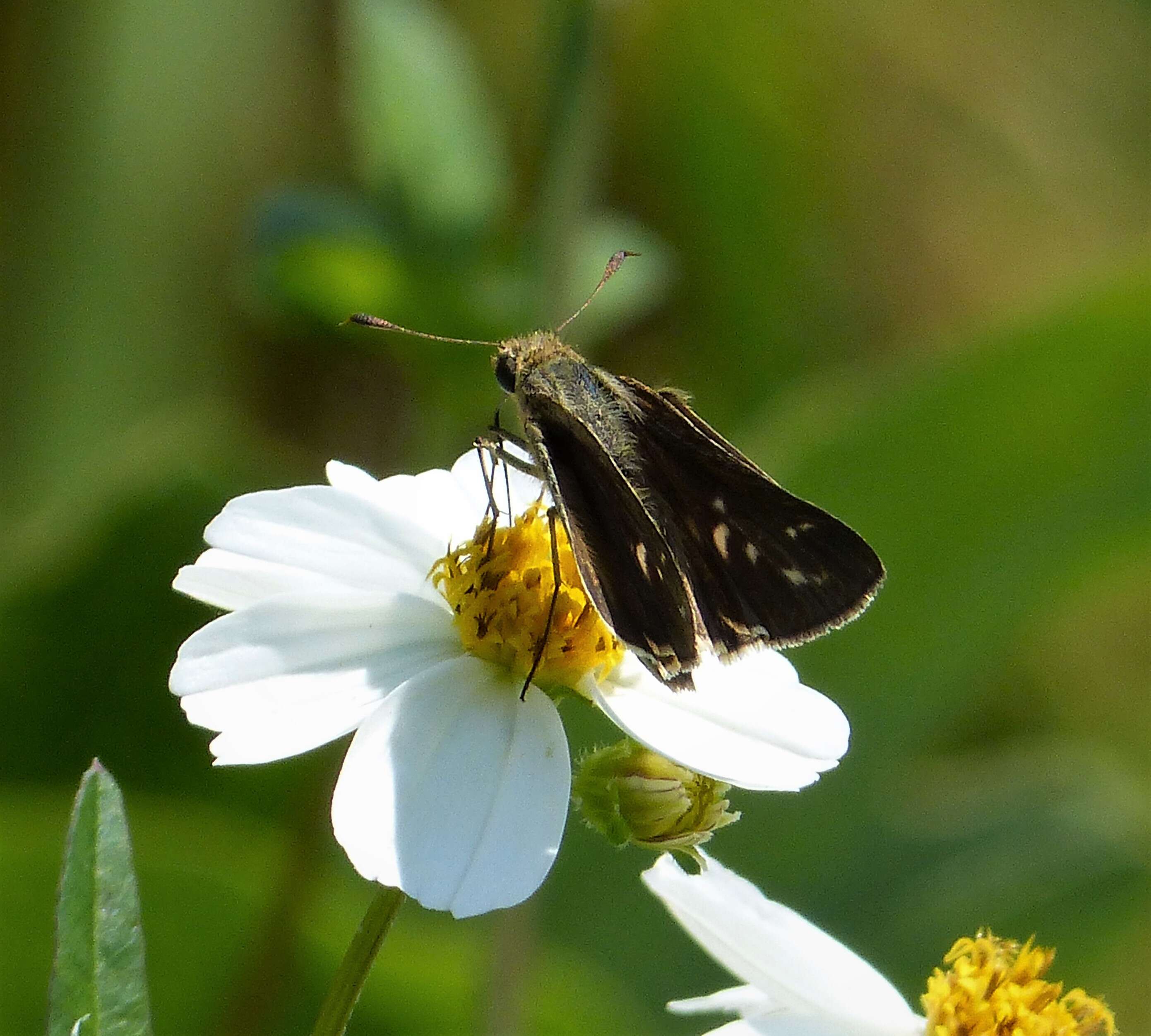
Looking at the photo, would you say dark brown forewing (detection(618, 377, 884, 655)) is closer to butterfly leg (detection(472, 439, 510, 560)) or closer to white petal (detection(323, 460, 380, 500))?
butterfly leg (detection(472, 439, 510, 560))

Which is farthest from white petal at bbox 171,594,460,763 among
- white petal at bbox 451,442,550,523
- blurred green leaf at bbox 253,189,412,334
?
blurred green leaf at bbox 253,189,412,334

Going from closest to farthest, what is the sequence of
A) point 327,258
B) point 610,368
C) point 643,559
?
point 643,559 → point 327,258 → point 610,368

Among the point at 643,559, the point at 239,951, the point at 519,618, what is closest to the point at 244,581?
the point at 519,618

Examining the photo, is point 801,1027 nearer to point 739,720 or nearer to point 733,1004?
point 733,1004

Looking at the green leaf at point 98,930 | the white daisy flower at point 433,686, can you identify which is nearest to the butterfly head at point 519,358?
the white daisy flower at point 433,686

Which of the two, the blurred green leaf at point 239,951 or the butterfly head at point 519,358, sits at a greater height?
the butterfly head at point 519,358

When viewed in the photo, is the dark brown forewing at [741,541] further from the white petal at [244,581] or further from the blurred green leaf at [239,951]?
the blurred green leaf at [239,951]
